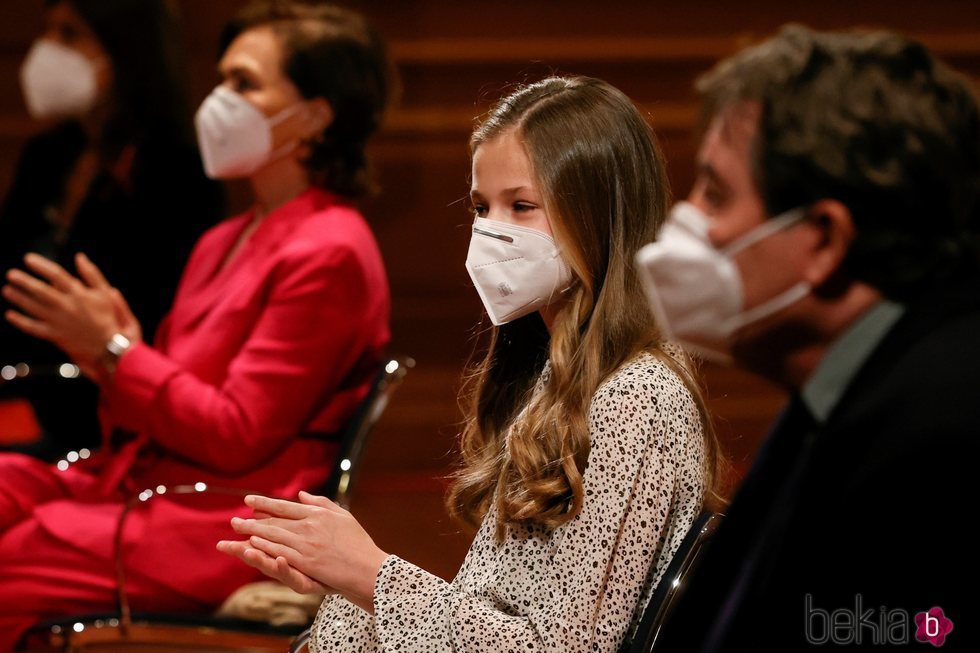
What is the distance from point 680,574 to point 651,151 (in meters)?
0.56

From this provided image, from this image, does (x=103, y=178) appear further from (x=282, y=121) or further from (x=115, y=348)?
(x=115, y=348)

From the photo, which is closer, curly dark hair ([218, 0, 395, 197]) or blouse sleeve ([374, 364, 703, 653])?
blouse sleeve ([374, 364, 703, 653])

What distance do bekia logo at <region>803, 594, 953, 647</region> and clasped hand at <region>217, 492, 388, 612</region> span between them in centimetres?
68

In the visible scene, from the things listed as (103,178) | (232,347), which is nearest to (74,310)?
(232,347)

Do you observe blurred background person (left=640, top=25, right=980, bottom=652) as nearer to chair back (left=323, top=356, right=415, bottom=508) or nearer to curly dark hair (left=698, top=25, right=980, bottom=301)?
curly dark hair (left=698, top=25, right=980, bottom=301)

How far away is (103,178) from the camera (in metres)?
3.41

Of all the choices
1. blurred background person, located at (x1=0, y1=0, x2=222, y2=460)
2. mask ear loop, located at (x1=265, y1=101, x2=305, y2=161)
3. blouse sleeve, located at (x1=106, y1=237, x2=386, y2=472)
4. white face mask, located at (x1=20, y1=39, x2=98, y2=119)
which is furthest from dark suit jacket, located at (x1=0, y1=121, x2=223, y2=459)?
blouse sleeve, located at (x1=106, y1=237, x2=386, y2=472)

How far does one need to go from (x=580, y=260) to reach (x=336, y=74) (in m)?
1.33

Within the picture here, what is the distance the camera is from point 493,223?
1718 millimetres

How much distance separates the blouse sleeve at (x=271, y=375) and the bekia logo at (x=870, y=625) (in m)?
1.51

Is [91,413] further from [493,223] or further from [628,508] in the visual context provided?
[628,508]

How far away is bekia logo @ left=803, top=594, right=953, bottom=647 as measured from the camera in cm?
104

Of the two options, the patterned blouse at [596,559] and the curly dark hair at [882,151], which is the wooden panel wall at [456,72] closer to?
the patterned blouse at [596,559]

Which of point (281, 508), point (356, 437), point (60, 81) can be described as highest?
point (60, 81)
